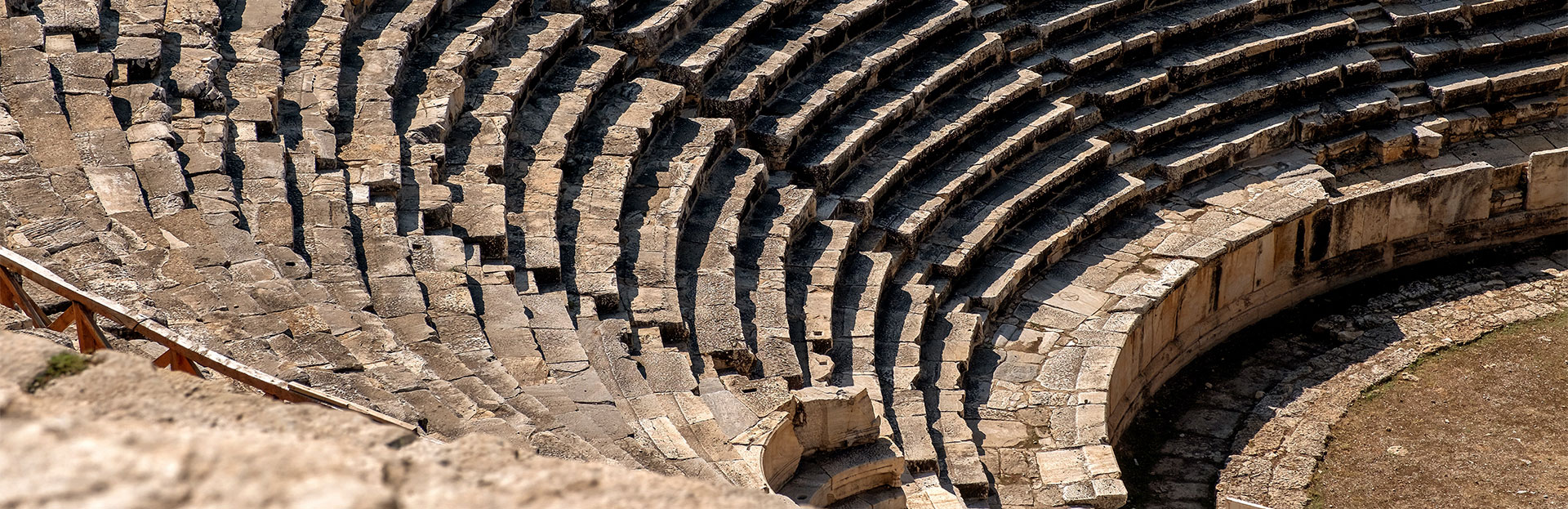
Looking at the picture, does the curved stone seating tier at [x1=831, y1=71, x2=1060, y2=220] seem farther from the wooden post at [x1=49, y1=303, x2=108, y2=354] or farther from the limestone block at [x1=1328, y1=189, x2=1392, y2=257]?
the wooden post at [x1=49, y1=303, x2=108, y2=354]

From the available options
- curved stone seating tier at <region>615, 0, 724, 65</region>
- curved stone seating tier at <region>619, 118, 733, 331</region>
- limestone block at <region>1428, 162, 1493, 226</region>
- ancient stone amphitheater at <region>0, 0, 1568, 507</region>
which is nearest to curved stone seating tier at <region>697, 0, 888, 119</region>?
ancient stone amphitheater at <region>0, 0, 1568, 507</region>

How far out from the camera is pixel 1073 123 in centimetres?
1748

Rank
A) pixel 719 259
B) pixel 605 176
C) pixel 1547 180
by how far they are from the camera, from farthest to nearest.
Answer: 1. pixel 1547 180
2. pixel 605 176
3. pixel 719 259

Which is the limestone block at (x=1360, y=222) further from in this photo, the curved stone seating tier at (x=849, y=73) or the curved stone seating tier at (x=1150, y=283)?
the curved stone seating tier at (x=849, y=73)

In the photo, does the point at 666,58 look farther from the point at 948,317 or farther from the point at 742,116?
the point at 948,317

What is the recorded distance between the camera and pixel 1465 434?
48.1 ft

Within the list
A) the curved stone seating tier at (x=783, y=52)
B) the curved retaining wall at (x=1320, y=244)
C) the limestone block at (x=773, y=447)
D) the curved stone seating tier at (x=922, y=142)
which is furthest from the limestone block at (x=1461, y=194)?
the limestone block at (x=773, y=447)

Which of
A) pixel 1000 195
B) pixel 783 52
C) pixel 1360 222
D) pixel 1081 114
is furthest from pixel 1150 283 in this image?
pixel 783 52

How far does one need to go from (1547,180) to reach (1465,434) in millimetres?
5540

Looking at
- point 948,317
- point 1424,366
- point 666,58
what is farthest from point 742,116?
point 1424,366

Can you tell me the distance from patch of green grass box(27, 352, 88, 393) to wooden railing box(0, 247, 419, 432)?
1.97 meters

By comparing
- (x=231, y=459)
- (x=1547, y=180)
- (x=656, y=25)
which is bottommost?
(x=1547, y=180)

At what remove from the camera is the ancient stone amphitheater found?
8.94 metres

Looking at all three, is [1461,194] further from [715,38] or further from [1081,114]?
[715,38]
